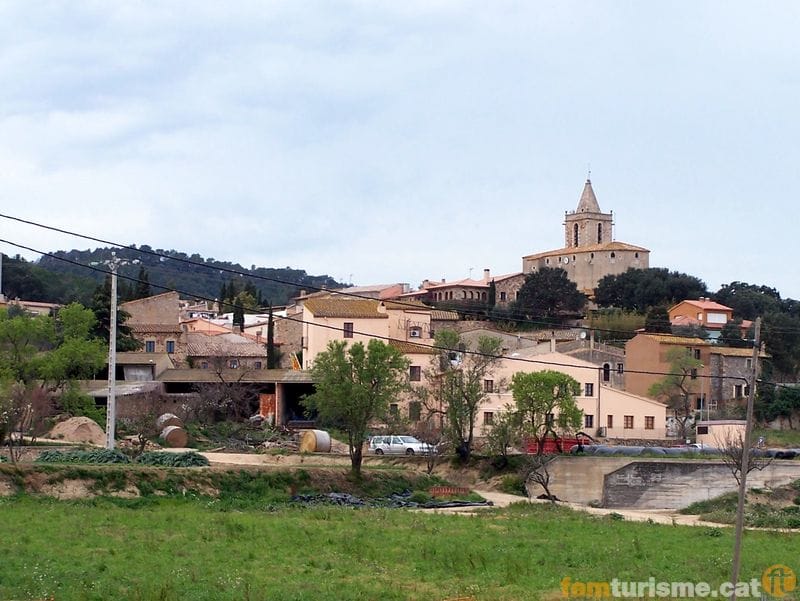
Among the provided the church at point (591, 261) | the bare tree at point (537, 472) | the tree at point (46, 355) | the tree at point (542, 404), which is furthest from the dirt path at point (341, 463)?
the church at point (591, 261)

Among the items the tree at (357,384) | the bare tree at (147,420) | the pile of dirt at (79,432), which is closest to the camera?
the tree at (357,384)

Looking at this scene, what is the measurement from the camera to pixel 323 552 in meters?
22.2

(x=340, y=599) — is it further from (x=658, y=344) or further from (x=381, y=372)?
(x=658, y=344)

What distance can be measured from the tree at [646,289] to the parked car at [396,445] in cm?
5558

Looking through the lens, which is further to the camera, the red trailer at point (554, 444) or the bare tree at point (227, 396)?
the bare tree at point (227, 396)

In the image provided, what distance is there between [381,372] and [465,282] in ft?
240

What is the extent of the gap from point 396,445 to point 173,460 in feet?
49.4

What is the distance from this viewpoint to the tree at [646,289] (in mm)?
103625

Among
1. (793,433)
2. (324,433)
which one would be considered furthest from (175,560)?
(793,433)

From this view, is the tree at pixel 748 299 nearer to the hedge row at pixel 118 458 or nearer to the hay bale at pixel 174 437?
the hay bale at pixel 174 437

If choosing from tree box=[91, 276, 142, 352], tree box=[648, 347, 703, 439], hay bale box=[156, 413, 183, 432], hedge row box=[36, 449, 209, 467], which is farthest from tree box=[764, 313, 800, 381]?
hedge row box=[36, 449, 209, 467]

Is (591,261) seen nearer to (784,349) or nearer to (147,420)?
(784,349)

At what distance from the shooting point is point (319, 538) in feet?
A: 78.5

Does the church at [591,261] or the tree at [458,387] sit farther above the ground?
the church at [591,261]
